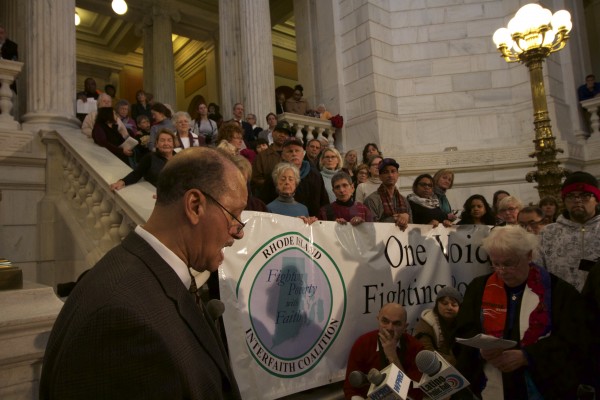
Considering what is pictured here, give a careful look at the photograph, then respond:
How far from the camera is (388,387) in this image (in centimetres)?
212

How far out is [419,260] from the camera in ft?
15.1

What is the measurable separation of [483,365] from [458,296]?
992 mm

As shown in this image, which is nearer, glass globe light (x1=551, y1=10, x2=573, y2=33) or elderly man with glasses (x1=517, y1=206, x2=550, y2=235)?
elderly man with glasses (x1=517, y1=206, x2=550, y2=235)

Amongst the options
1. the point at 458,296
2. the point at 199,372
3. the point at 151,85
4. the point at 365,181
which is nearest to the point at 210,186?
the point at 199,372

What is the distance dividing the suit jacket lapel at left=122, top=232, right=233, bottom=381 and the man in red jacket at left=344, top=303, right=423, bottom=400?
235 cm

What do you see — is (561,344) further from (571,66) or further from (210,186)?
(571,66)

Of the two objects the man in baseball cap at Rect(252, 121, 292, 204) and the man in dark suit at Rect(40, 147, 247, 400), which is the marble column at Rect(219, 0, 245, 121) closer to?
the man in baseball cap at Rect(252, 121, 292, 204)

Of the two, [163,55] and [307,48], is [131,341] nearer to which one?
[307,48]

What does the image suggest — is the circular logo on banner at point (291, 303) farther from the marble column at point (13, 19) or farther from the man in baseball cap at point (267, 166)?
the marble column at point (13, 19)

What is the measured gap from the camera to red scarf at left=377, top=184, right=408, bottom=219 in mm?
5141

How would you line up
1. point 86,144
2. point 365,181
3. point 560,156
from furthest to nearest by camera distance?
point 560,156, point 365,181, point 86,144

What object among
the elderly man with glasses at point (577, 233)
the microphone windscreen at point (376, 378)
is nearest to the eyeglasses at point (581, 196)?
the elderly man with glasses at point (577, 233)

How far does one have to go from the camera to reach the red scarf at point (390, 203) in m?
5.14

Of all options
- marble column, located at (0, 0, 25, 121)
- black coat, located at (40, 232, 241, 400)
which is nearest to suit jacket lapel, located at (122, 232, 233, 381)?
black coat, located at (40, 232, 241, 400)
